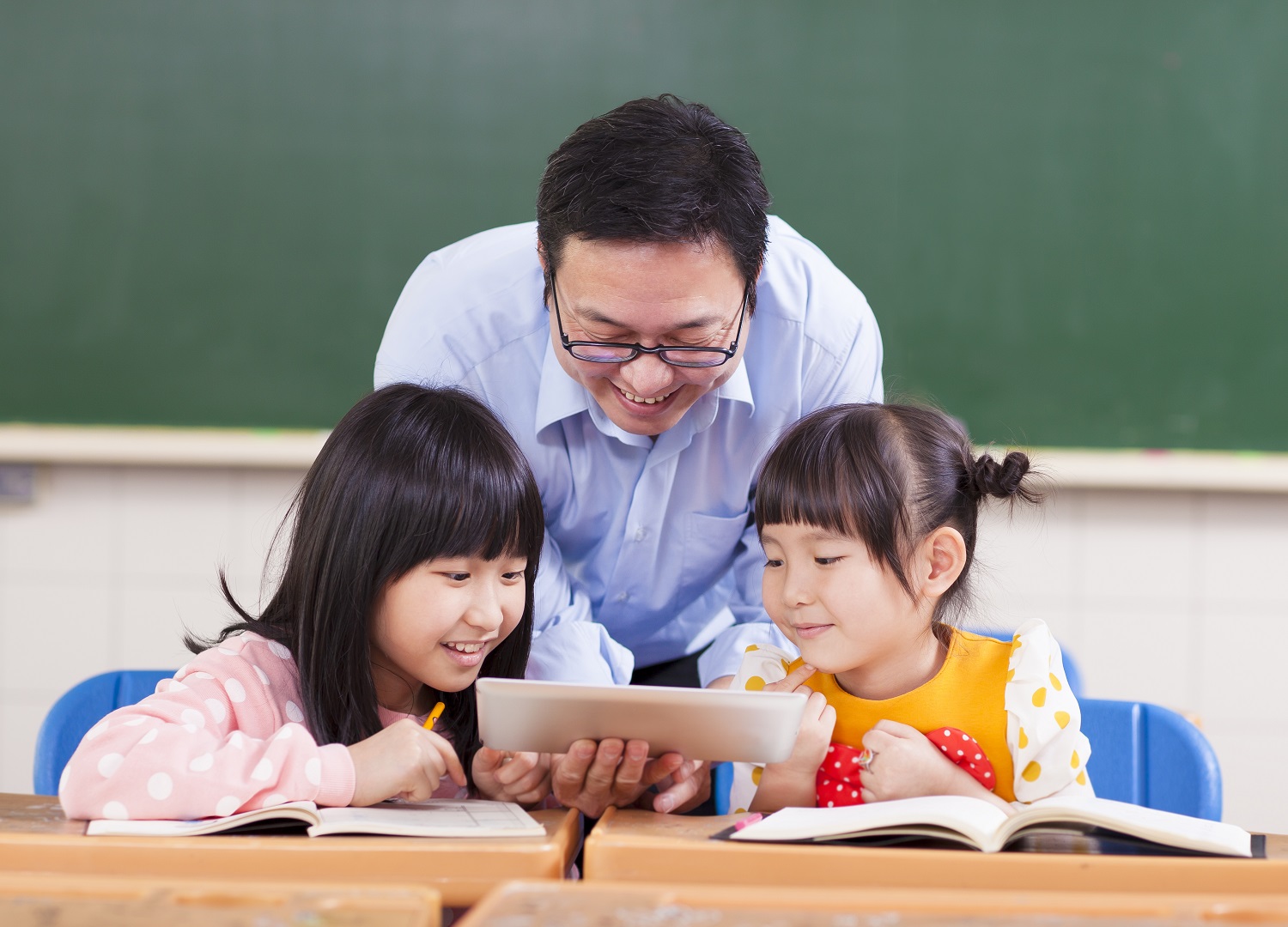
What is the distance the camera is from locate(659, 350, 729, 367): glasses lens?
1.38 metres

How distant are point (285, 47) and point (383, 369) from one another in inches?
49.4

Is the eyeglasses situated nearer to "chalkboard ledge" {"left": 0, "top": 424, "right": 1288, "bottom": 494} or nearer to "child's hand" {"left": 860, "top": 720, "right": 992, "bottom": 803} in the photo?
"child's hand" {"left": 860, "top": 720, "right": 992, "bottom": 803}

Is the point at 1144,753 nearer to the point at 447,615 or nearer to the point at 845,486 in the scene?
the point at 845,486

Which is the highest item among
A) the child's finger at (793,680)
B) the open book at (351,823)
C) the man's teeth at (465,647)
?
the man's teeth at (465,647)

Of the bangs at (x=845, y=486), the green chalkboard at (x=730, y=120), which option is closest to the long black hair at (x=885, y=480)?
the bangs at (x=845, y=486)

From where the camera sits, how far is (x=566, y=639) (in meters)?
→ 1.57

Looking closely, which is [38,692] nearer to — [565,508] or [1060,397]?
[565,508]

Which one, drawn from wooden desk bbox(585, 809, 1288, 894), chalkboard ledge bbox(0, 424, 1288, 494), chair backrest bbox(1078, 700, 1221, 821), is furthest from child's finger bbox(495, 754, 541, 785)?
chalkboard ledge bbox(0, 424, 1288, 494)

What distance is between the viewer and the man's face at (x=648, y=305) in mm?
1324

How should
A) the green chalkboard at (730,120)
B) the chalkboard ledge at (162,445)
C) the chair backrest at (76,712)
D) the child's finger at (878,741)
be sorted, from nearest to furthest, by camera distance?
1. the child's finger at (878,741)
2. the chair backrest at (76,712)
3. the green chalkboard at (730,120)
4. the chalkboard ledge at (162,445)

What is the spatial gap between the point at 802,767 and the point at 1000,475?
1.45ft

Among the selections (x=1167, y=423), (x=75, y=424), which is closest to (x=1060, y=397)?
(x=1167, y=423)

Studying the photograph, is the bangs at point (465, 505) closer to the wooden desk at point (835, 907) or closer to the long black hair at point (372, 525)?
the long black hair at point (372, 525)

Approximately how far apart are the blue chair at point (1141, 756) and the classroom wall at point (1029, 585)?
1.01 m
